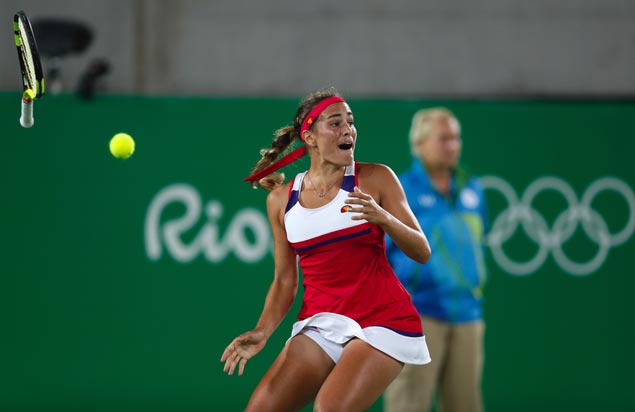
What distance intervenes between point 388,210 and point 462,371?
184 cm

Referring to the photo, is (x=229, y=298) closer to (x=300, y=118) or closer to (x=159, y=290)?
(x=159, y=290)

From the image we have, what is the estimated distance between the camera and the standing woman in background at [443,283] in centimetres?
568

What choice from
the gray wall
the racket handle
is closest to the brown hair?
the racket handle

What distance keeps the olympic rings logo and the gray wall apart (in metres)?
1.03

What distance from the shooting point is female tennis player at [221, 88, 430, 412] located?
407cm

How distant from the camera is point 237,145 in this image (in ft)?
24.5

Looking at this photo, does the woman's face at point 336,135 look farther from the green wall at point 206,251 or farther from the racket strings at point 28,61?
the green wall at point 206,251

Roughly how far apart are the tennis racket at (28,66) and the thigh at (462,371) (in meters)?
2.71

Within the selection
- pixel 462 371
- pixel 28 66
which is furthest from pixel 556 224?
pixel 28 66

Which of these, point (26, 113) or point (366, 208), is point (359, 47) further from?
point (366, 208)

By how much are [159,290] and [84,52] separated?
2079 millimetres

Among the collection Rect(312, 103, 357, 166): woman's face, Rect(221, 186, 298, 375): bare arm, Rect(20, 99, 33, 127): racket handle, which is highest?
Rect(20, 99, 33, 127): racket handle

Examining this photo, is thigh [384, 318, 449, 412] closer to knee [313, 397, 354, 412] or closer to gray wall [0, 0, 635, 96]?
knee [313, 397, 354, 412]

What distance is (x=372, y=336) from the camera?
13.6 ft
